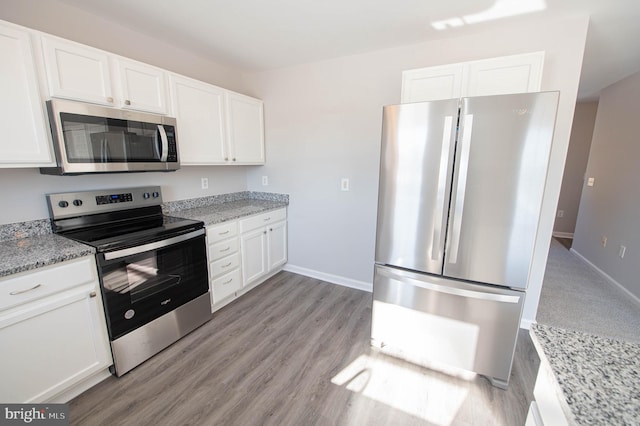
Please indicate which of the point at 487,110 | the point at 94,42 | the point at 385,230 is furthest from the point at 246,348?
the point at 94,42

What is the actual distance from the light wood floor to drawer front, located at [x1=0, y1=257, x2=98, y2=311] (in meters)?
0.75

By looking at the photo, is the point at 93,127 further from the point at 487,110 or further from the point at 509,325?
the point at 509,325

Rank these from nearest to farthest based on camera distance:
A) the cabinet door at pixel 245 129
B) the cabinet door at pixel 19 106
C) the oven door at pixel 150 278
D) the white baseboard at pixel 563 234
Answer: the cabinet door at pixel 19 106, the oven door at pixel 150 278, the cabinet door at pixel 245 129, the white baseboard at pixel 563 234

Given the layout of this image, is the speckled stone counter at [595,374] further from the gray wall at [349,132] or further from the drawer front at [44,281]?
the drawer front at [44,281]

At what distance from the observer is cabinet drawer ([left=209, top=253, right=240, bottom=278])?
2443mm

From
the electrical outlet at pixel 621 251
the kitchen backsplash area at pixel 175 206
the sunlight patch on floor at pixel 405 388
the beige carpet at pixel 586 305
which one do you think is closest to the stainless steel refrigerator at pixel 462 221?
the sunlight patch on floor at pixel 405 388

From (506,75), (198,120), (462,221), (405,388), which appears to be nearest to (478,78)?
(506,75)

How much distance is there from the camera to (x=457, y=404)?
1664mm

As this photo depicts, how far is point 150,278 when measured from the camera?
1.91m

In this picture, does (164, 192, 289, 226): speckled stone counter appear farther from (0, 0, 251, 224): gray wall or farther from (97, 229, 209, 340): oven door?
(97, 229, 209, 340): oven door

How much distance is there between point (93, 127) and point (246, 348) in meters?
1.91

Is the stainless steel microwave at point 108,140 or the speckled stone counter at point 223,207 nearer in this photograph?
the stainless steel microwave at point 108,140

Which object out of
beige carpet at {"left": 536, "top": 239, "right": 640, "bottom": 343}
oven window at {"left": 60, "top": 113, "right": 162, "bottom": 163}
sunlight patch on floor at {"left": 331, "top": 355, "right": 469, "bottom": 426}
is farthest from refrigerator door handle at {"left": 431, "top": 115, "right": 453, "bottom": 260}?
oven window at {"left": 60, "top": 113, "right": 162, "bottom": 163}

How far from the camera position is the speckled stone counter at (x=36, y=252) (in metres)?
1.35
